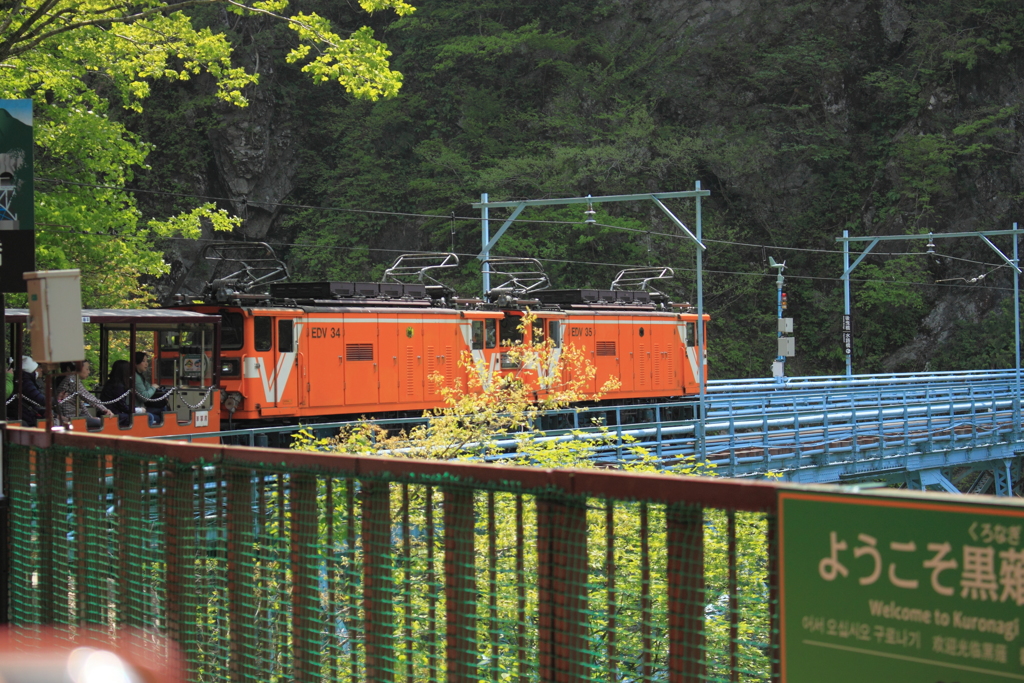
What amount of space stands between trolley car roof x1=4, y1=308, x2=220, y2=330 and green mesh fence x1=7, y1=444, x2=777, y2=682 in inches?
343

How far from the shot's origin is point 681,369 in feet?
97.6

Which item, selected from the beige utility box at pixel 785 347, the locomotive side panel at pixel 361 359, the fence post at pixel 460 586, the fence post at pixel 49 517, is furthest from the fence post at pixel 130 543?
the beige utility box at pixel 785 347

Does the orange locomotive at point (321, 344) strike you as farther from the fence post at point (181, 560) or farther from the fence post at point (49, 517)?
the fence post at point (181, 560)

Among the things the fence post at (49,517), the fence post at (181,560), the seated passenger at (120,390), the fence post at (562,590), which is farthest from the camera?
the seated passenger at (120,390)

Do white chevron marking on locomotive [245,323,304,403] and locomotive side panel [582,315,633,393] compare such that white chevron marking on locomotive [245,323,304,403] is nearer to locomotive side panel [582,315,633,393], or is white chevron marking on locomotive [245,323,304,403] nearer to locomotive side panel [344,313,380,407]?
locomotive side panel [344,313,380,407]

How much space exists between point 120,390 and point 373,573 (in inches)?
514

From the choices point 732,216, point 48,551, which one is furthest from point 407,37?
point 48,551

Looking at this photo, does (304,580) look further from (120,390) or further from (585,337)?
(585,337)

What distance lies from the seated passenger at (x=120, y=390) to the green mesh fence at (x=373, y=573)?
10165 millimetres

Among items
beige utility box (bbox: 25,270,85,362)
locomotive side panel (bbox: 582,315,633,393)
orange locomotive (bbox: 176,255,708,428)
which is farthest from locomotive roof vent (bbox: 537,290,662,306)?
beige utility box (bbox: 25,270,85,362)

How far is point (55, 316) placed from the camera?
22.6 ft

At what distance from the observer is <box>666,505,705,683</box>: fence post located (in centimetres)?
368

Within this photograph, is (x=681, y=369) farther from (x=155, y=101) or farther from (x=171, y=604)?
(x=155, y=101)

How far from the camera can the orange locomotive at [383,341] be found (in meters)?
20.0
